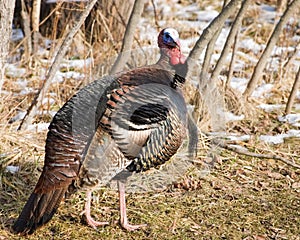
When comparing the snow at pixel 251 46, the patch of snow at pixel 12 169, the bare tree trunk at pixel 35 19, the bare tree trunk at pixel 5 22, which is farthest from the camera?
the snow at pixel 251 46

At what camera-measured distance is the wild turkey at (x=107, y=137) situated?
363cm

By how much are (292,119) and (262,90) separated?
698 millimetres

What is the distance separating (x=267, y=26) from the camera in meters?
8.59

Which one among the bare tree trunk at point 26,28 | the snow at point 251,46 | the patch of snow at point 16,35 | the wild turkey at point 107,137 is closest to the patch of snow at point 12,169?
the wild turkey at point 107,137

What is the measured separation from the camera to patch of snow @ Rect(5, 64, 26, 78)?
21.5ft

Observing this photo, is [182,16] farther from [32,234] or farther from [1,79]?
[32,234]

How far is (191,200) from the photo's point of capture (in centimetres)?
444

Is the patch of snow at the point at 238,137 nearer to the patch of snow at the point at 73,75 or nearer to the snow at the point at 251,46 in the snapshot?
the patch of snow at the point at 73,75

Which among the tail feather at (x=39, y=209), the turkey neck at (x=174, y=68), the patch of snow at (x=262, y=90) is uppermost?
the turkey neck at (x=174, y=68)

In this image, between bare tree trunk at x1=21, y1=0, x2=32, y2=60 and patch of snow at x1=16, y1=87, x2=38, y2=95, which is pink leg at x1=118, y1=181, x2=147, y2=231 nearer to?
patch of snow at x1=16, y1=87, x2=38, y2=95

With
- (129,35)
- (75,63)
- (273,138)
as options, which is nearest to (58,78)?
(75,63)

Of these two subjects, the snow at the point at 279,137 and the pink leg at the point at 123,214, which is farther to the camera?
the snow at the point at 279,137

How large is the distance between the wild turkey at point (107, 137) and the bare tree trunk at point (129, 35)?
1.29m

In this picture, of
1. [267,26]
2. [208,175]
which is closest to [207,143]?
[208,175]
